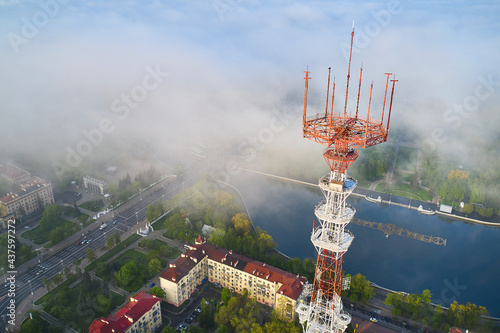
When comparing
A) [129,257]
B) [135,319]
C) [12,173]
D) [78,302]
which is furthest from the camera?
[12,173]

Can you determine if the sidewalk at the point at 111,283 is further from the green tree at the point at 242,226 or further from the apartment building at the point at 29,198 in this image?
the apartment building at the point at 29,198

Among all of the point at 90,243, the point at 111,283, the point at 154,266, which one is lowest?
the point at 111,283

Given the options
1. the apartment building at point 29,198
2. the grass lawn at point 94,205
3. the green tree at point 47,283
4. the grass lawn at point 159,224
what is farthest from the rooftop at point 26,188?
the grass lawn at point 159,224

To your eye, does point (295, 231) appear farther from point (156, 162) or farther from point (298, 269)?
point (156, 162)

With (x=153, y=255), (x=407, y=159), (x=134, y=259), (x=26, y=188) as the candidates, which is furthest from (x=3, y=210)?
(x=407, y=159)

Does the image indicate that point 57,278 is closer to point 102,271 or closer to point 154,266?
point 102,271

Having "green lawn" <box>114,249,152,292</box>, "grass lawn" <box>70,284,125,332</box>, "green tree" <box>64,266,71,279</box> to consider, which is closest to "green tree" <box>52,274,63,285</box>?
"green tree" <box>64,266,71,279</box>
